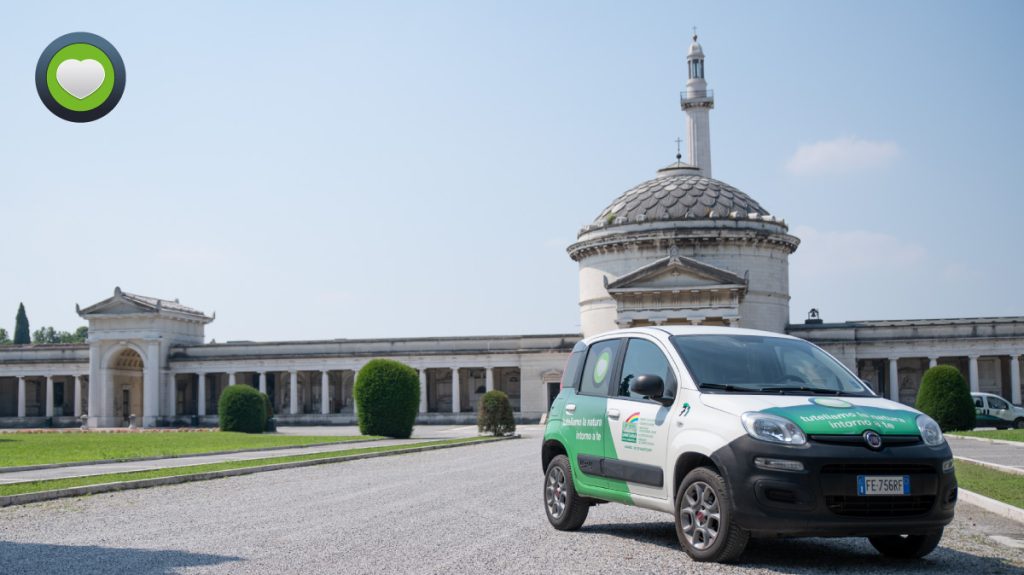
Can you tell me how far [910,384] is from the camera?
71.6 meters

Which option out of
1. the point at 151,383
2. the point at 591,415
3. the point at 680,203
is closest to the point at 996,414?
the point at 680,203

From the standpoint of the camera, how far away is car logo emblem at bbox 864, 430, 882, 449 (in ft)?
30.0

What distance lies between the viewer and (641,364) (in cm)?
1145

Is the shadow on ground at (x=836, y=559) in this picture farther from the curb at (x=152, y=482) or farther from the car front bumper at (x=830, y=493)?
the curb at (x=152, y=482)

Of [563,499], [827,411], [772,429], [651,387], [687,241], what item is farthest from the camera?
[687,241]

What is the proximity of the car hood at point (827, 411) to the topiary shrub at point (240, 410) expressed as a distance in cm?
4597

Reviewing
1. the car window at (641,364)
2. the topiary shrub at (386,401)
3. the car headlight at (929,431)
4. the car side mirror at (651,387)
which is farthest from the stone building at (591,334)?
the car headlight at (929,431)

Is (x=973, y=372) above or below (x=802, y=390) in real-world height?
below

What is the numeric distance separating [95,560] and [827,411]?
7.01m

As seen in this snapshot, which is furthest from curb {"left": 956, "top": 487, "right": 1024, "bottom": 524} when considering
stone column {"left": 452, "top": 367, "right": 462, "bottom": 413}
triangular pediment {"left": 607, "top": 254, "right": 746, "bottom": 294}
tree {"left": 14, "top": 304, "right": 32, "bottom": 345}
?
tree {"left": 14, "top": 304, "right": 32, "bottom": 345}

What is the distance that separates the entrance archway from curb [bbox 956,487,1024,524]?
68.5 meters

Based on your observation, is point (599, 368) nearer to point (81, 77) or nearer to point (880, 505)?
point (880, 505)

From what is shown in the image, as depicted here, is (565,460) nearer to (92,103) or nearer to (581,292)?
(92,103)

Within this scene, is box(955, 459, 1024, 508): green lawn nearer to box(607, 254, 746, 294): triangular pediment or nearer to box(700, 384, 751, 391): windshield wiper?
box(700, 384, 751, 391): windshield wiper
